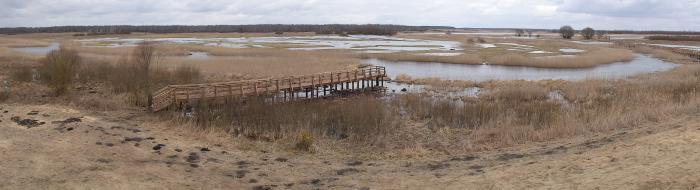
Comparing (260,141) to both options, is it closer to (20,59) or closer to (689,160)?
(689,160)

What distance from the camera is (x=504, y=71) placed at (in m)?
44.1

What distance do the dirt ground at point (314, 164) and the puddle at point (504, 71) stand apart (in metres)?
23.8

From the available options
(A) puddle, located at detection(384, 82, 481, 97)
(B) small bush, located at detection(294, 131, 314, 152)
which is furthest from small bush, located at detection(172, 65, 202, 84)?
(B) small bush, located at detection(294, 131, 314, 152)

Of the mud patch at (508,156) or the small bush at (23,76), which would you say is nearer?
the mud patch at (508,156)

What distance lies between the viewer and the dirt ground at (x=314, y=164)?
10.6 m

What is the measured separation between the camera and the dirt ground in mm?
10562

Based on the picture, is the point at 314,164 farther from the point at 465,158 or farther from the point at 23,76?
the point at 23,76

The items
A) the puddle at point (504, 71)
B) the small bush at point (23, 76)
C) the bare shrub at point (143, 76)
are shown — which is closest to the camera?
the bare shrub at point (143, 76)

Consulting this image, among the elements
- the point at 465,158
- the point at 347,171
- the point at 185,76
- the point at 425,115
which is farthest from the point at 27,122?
the point at 185,76

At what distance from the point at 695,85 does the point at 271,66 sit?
2899 cm

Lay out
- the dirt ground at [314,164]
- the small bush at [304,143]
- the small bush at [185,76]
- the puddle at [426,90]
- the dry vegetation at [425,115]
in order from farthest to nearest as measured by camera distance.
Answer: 1. the small bush at [185,76]
2. the puddle at [426,90]
3. the dry vegetation at [425,115]
4. the small bush at [304,143]
5. the dirt ground at [314,164]

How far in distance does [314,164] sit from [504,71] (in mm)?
33617

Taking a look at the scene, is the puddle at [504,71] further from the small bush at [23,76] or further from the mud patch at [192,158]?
the mud patch at [192,158]

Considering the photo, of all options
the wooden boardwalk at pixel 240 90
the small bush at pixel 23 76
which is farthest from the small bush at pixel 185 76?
the small bush at pixel 23 76
